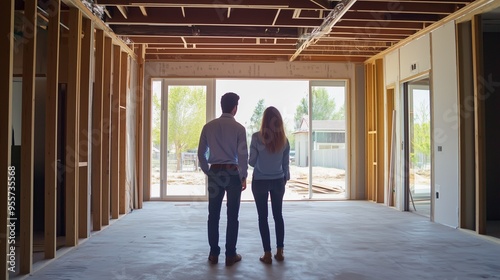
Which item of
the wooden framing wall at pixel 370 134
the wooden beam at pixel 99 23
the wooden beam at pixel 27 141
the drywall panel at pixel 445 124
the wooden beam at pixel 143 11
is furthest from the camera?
the wooden framing wall at pixel 370 134

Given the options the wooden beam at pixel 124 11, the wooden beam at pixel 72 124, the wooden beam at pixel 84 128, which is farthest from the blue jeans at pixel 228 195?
the wooden beam at pixel 124 11

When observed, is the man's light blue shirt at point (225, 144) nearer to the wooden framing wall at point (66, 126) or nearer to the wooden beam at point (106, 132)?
the wooden framing wall at point (66, 126)

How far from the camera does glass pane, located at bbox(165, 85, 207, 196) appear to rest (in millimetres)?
8602

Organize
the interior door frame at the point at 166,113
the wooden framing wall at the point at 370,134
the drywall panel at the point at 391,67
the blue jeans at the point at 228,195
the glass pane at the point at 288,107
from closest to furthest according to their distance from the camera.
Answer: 1. the blue jeans at the point at 228,195
2. the drywall panel at the point at 391,67
3. the wooden framing wall at the point at 370,134
4. the interior door frame at the point at 166,113
5. the glass pane at the point at 288,107

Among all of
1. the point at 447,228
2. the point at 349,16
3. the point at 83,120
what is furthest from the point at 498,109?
the point at 83,120

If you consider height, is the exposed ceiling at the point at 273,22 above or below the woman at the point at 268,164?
above

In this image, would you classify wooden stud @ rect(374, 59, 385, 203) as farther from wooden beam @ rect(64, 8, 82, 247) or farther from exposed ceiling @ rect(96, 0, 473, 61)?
wooden beam @ rect(64, 8, 82, 247)

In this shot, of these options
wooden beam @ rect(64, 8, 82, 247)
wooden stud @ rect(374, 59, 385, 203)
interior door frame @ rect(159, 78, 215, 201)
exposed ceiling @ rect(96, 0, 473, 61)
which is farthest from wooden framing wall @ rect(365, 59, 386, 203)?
wooden beam @ rect(64, 8, 82, 247)

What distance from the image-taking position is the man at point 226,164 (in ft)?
11.9

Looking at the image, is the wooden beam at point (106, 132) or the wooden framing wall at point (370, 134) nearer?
the wooden beam at point (106, 132)

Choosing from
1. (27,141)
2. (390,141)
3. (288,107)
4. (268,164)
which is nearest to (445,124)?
(390,141)

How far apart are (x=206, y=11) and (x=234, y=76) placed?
8.88ft

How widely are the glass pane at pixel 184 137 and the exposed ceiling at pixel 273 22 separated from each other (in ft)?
3.71

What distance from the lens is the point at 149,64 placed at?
8578 mm
